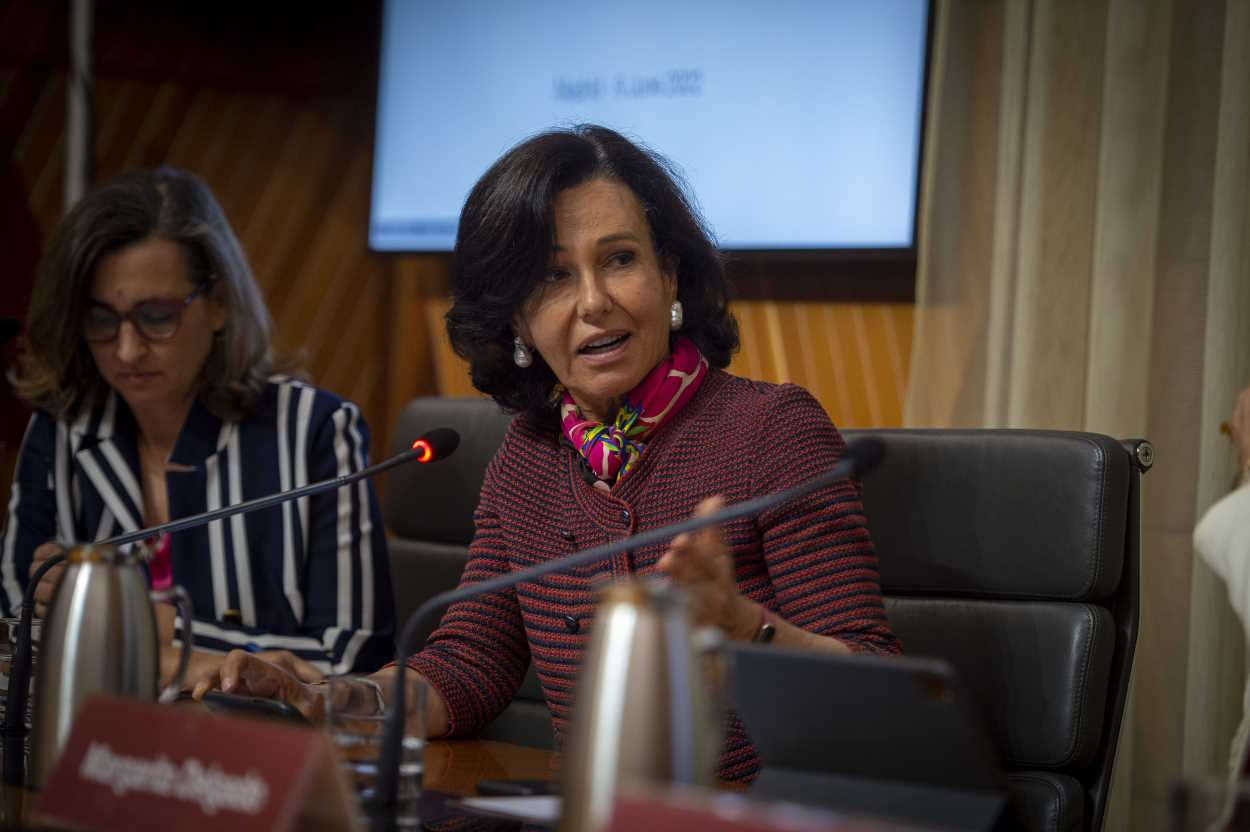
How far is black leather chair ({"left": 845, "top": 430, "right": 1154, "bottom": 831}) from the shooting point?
1693mm

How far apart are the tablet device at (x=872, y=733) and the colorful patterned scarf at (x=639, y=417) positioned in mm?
713

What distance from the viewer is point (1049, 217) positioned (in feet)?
7.83

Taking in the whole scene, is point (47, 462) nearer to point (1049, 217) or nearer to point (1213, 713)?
point (1049, 217)

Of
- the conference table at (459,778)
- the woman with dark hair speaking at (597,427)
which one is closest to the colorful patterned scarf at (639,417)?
the woman with dark hair speaking at (597,427)

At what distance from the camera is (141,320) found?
2.27 metres

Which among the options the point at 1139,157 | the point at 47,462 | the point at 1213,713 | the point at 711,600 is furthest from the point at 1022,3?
the point at 47,462

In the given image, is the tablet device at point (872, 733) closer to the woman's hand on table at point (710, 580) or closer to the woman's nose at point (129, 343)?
the woman's hand on table at point (710, 580)

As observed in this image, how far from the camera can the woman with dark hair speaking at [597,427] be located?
61.9 inches

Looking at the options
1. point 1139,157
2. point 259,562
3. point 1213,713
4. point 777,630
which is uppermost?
point 1139,157

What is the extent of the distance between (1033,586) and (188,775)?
116 cm

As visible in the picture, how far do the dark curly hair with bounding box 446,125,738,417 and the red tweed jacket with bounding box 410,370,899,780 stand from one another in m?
0.08

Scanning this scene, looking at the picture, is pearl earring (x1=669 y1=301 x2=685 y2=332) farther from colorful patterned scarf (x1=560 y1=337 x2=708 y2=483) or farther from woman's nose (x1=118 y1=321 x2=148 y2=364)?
woman's nose (x1=118 y1=321 x2=148 y2=364)

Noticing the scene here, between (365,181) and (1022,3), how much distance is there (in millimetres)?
1944

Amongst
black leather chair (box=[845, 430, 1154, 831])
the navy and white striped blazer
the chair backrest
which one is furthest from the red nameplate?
the chair backrest
